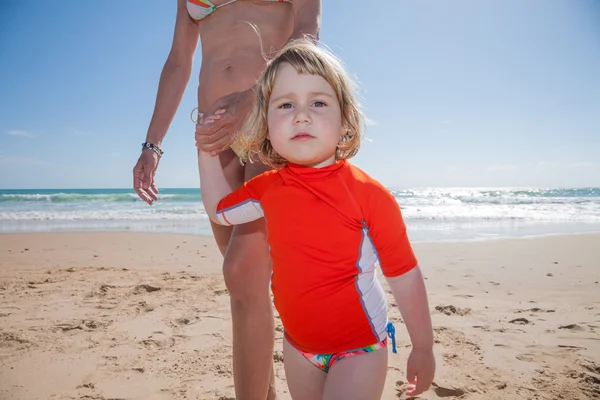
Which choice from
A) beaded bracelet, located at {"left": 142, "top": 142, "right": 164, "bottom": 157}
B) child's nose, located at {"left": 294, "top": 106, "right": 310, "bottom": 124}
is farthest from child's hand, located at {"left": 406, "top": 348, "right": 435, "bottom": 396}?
beaded bracelet, located at {"left": 142, "top": 142, "right": 164, "bottom": 157}

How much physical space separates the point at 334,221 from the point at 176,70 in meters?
1.58

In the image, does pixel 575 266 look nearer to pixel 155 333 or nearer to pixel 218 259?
pixel 218 259

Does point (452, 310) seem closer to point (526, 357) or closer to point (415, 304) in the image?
point (526, 357)

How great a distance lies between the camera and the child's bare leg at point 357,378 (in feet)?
4.07

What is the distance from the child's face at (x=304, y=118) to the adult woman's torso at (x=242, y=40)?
0.52 meters

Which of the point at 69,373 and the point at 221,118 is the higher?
the point at 221,118

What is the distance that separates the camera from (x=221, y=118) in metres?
1.42

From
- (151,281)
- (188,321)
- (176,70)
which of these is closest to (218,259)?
(151,281)

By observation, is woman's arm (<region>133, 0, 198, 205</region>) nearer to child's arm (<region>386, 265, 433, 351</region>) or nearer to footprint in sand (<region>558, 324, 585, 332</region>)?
child's arm (<region>386, 265, 433, 351</region>)

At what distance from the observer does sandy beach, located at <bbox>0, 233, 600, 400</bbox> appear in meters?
2.37

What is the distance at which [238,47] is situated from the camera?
6.43 ft

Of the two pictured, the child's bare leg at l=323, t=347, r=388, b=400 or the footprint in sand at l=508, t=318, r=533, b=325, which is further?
the footprint in sand at l=508, t=318, r=533, b=325

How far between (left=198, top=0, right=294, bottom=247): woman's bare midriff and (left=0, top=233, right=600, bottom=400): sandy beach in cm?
120

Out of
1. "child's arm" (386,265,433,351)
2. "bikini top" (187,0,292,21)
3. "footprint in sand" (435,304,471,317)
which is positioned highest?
"bikini top" (187,0,292,21)
